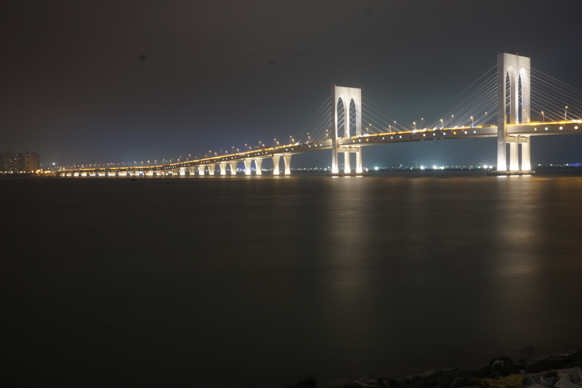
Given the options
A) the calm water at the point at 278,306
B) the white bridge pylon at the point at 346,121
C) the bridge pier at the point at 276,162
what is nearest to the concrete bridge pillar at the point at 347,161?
the white bridge pylon at the point at 346,121

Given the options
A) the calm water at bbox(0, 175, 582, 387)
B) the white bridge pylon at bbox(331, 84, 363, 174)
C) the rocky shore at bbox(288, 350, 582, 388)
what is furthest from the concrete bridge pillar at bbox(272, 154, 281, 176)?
the rocky shore at bbox(288, 350, 582, 388)

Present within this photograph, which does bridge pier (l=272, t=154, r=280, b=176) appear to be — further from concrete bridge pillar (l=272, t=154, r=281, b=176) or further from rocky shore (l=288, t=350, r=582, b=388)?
rocky shore (l=288, t=350, r=582, b=388)

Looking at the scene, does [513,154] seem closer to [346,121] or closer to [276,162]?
[346,121]

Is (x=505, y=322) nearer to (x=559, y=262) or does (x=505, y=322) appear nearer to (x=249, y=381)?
(x=249, y=381)

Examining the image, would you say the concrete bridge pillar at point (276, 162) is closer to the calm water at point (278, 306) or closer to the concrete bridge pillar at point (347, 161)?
the concrete bridge pillar at point (347, 161)

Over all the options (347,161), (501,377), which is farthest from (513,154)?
(501,377)
